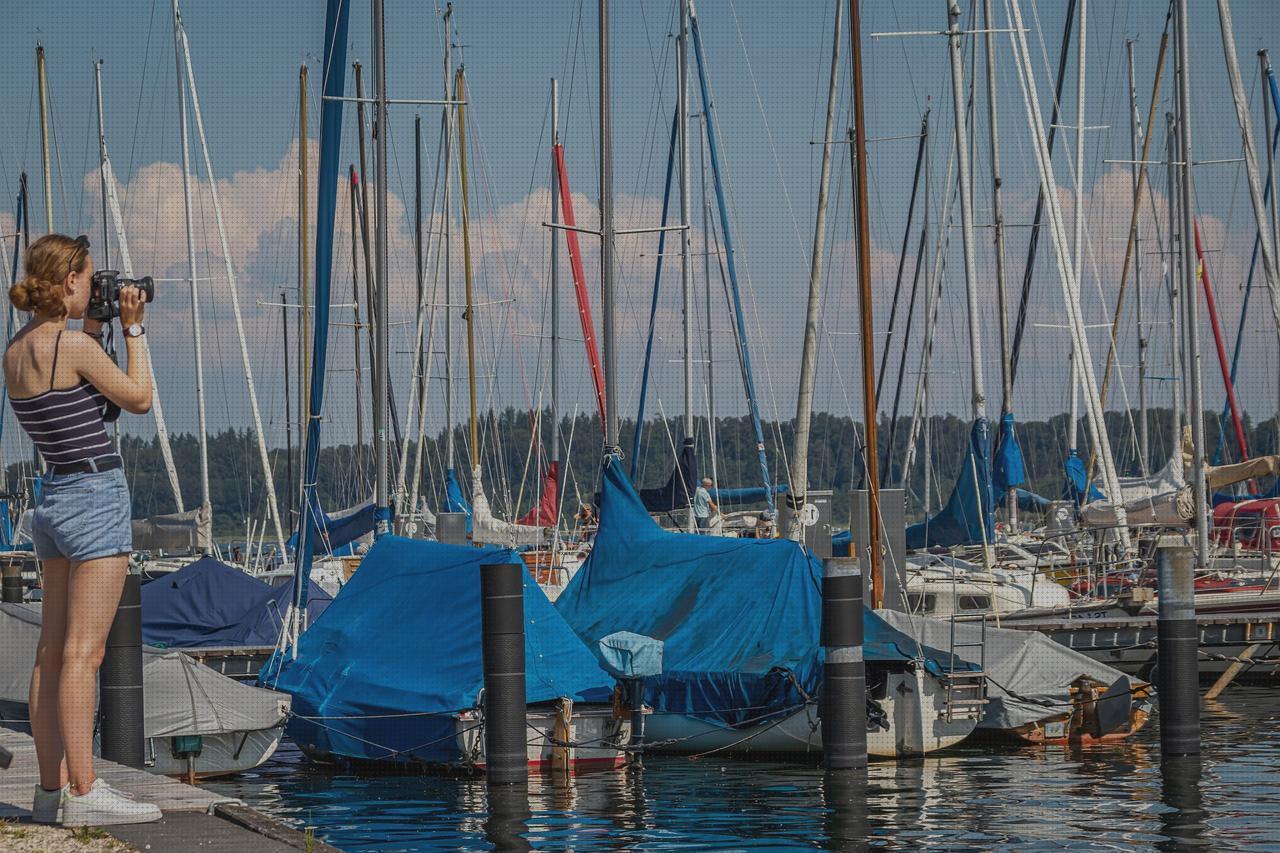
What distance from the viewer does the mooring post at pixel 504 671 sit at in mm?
13008

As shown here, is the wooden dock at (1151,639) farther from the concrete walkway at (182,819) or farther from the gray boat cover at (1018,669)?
the concrete walkway at (182,819)

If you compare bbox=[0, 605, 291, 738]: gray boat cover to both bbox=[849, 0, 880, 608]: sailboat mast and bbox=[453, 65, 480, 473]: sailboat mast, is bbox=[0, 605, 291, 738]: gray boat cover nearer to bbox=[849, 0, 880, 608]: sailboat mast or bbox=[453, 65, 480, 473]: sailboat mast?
bbox=[849, 0, 880, 608]: sailboat mast

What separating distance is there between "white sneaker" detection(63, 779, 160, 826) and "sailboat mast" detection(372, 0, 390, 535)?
13.0 meters

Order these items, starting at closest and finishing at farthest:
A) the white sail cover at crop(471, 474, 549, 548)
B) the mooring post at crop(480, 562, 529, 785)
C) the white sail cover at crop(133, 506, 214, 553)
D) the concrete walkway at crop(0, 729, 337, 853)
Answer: the concrete walkway at crop(0, 729, 337, 853), the mooring post at crop(480, 562, 529, 785), the white sail cover at crop(133, 506, 214, 553), the white sail cover at crop(471, 474, 549, 548)

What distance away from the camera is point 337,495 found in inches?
1544

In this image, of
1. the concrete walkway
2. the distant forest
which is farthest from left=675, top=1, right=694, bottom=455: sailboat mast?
the concrete walkway

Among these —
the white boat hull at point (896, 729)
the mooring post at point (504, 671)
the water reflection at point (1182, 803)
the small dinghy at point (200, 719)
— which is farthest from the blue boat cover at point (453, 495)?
the water reflection at point (1182, 803)

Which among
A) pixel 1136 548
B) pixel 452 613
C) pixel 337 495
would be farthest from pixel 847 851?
pixel 337 495

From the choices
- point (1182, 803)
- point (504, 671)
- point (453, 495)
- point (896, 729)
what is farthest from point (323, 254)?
point (453, 495)

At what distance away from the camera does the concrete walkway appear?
6105 mm

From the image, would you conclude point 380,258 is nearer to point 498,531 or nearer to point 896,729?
point 896,729

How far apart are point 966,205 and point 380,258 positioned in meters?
10.7

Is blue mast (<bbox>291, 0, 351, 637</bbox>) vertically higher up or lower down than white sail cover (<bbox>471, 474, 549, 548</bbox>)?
higher up

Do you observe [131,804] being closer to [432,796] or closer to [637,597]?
[432,796]
